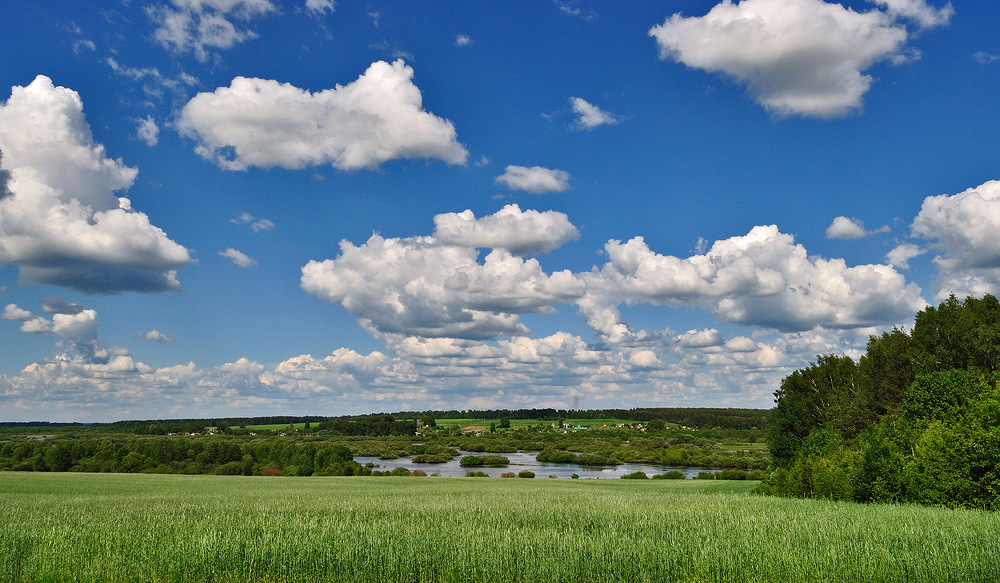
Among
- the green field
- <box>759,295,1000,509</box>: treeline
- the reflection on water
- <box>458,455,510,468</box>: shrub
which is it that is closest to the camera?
the green field

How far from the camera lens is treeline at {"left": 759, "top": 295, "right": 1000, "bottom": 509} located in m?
35.8

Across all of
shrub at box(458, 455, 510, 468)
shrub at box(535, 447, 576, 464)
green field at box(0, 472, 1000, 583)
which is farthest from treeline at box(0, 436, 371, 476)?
green field at box(0, 472, 1000, 583)

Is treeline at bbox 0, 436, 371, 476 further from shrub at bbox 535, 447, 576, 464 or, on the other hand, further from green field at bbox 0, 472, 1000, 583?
green field at bbox 0, 472, 1000, 583

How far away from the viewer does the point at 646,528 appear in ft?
59.0

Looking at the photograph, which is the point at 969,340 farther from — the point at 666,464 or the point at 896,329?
the point at 666,464

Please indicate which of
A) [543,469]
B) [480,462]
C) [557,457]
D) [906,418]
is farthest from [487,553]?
[557,457]

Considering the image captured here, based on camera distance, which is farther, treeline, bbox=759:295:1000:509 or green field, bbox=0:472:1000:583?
treeline, bbox=759:295:1000:509

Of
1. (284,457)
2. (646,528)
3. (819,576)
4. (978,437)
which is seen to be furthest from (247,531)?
(284,457)

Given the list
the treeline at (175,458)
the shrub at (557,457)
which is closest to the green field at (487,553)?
the treeline at (175,458)

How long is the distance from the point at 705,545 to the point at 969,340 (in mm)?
61201

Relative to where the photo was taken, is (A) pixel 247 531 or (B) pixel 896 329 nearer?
(A) pixel 247 531

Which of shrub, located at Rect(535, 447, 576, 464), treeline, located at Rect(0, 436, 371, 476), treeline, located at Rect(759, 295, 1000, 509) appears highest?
treeline, located at Rect(759, 295, 1000, 509)

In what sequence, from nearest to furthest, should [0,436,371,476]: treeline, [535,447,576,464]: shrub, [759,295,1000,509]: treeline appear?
[759,295,1000,509]: treeline
[0,436,371,476]: treeline
[535,447,576,464]: shrub

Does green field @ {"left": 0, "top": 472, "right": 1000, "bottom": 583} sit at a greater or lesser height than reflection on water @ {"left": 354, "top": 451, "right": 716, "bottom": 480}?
greater
